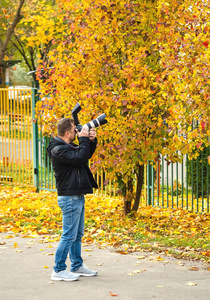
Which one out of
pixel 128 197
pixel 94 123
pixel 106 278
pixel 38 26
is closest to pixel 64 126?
pixel 94 123

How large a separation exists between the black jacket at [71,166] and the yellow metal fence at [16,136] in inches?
244

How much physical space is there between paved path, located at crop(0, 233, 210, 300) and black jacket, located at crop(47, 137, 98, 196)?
3.03ft

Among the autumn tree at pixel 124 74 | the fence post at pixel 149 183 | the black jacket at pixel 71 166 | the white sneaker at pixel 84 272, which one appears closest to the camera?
the black jacket at pixel 71 166

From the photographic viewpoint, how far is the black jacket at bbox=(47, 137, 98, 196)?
514 cm

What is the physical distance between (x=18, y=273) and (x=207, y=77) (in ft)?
9.55

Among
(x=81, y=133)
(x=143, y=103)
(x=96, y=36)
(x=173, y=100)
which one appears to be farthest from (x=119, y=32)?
(x=81, y=133)

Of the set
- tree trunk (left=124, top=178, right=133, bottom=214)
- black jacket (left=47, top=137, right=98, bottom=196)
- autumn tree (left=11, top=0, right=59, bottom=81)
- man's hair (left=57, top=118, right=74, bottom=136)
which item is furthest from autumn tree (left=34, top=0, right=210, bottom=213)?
black jacket (left=47, top=137, right=98, bottom=196)

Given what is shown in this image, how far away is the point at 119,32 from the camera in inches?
304

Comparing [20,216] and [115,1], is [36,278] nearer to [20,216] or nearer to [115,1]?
[20,216]

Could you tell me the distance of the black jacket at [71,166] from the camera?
5.14m

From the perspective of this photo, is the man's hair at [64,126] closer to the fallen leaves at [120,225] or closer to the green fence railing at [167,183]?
the fallen leaves at [120,225]

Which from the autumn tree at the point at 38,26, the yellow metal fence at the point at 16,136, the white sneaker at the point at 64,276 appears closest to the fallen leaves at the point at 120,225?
the white sneaker at the point at 64,276

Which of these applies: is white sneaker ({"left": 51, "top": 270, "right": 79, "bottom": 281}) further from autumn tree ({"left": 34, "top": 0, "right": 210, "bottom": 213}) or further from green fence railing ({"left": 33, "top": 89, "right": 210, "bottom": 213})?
green fence railing ({"left": 33, "top": 89, "right": 210, "bottom": 213})

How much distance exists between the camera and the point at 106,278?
5332 millimetres
